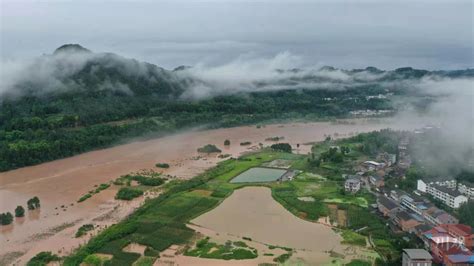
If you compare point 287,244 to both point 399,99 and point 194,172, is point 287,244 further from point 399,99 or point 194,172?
point 399,99

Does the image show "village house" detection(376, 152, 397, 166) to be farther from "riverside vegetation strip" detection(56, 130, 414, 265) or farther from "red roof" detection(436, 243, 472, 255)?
"red roof" detection(436, 243, 472, 255)

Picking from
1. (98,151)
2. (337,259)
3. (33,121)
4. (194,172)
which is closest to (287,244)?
(337,259)

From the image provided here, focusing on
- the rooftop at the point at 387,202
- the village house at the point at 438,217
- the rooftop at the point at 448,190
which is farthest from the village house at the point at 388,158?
the village house at the point at 438,217

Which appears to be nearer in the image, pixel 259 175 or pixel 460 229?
pixel 460 229

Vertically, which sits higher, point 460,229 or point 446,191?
point 446,191

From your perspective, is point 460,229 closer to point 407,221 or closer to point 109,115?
point 407,221

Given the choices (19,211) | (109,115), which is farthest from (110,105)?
(19,211)

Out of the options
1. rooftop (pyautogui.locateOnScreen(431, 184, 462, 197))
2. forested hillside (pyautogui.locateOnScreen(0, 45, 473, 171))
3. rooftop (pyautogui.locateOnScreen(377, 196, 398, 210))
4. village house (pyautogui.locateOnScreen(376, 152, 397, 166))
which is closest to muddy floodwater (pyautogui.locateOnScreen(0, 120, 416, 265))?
forested hillside (pyautogui.locateOnScreen(0, 45, 473, 171))
